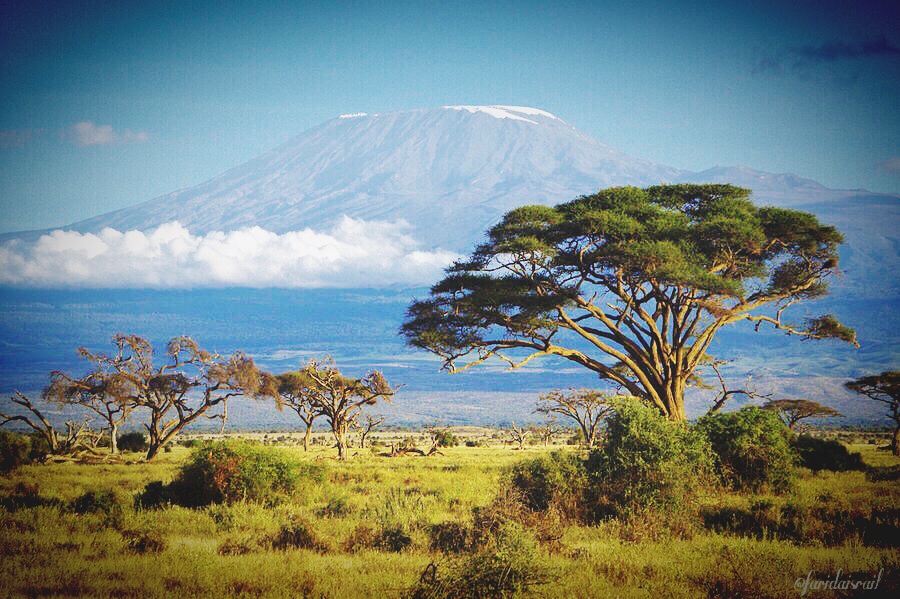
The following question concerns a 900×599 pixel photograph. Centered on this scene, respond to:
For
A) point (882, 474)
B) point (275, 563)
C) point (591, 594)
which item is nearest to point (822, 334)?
point (882, 474)

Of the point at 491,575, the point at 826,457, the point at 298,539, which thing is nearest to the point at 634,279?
the point at 826,457

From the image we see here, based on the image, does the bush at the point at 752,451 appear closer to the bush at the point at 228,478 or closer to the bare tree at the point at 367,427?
the bush at the point at 228,478

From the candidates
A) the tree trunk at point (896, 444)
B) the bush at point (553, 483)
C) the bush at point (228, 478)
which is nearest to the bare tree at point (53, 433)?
the bush at point (228, 478)

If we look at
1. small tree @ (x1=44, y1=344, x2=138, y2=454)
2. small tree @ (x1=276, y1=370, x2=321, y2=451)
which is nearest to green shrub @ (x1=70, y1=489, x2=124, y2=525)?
small tree @ (x1=44, y1=344, x2=138, y2=454)

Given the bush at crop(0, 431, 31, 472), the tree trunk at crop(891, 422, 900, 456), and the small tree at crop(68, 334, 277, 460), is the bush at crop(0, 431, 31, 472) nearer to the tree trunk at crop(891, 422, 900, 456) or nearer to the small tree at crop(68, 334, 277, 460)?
the small tree at crop(68, 334, 277, 460)

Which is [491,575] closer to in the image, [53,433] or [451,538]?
[451,538]

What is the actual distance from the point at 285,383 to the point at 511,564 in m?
39.6

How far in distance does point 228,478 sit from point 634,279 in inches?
586

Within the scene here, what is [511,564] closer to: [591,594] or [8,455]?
[591,594]

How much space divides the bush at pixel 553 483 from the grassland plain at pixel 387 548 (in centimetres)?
96

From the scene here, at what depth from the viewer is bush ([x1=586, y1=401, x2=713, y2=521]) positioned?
48.0 ft

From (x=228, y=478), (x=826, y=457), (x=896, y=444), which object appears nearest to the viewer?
(x=228, y=478)

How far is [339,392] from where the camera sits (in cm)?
4181

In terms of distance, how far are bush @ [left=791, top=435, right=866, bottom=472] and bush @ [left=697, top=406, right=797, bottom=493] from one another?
7.18m
